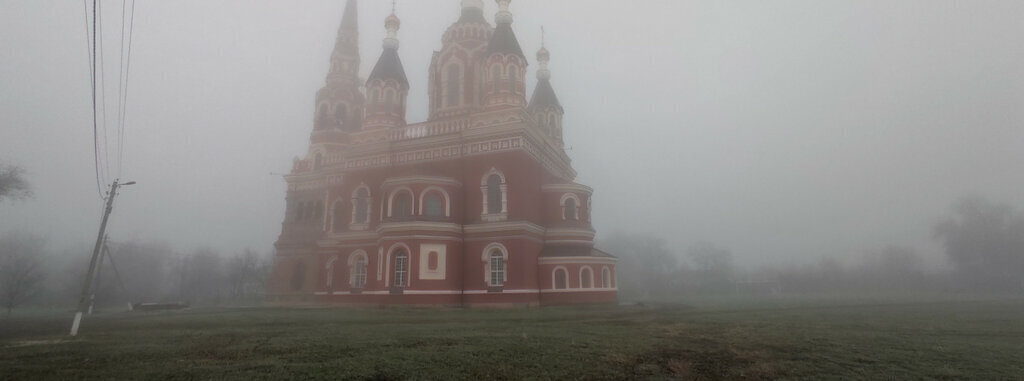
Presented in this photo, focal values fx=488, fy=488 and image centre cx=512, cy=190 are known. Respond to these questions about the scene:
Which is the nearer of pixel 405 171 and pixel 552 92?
pixel 405 171

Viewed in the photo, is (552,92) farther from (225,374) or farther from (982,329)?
(225,374)

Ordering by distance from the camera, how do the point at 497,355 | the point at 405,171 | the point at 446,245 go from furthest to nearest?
1. the point at 405,171
2. the point at 446,245
3. the point at 497,355

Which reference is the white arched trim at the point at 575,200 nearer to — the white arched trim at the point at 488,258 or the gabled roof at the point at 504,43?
the white arched trim at the point at 488,258

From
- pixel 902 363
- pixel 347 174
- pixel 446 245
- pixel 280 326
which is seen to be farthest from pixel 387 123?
pixel 902 363

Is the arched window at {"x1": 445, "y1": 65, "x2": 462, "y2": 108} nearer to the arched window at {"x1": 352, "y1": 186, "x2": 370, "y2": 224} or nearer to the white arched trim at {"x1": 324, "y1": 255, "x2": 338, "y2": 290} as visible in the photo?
the arched window at {"x1": 352, "y1": 186, "x2": 370, "y2": 224}

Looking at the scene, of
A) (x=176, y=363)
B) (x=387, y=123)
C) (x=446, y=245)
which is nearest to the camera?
(x=176, y=363)

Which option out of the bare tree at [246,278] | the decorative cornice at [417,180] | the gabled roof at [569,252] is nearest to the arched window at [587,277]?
the gabled roof at [569,252]

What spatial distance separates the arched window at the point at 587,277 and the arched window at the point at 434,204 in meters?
7.39

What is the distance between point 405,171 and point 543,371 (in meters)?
20.3

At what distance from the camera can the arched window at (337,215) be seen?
28375 mm

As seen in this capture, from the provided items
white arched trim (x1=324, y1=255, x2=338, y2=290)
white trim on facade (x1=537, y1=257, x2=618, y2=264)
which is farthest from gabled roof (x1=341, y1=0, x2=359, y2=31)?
white trim on facade (x1=537, y1=257, x2=618, y2=264)

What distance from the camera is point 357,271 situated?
25.7 m

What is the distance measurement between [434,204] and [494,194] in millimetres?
2982

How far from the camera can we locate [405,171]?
26.1 meters
